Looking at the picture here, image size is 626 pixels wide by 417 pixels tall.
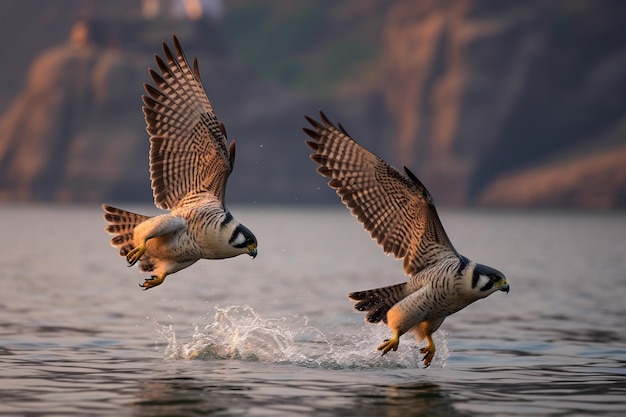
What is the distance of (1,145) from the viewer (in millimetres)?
121062

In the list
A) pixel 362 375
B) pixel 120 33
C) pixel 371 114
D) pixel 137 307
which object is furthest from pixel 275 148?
pixel 362 375

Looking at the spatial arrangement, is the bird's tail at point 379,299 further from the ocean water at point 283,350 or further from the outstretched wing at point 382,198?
the ocean water at point 283,350

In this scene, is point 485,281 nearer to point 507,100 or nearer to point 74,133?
point 507,100

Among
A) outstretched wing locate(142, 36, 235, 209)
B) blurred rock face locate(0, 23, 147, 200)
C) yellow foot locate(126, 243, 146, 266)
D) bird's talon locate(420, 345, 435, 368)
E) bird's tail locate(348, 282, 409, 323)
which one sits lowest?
bird's talon locate(420, 345, 435, 368)

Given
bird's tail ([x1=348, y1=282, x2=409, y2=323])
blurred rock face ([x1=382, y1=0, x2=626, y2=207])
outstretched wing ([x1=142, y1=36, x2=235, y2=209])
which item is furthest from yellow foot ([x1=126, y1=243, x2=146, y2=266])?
blurred rock face ([x1=382, y1=0, x2=626, y2=207])

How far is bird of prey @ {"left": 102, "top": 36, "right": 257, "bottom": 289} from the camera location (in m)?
13.7

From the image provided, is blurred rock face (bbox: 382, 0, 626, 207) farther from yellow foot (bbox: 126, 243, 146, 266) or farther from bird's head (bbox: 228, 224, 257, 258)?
bird's head (bbox: 228, 224, 257, 258)

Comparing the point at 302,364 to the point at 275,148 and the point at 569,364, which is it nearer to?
the point at 569,364

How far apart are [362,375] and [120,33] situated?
117 meters

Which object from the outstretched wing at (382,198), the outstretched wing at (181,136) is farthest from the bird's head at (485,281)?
the outstretched wing at (181,136)

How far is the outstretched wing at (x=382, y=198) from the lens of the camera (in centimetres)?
1412

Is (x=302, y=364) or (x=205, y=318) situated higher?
(x=205, y=318)

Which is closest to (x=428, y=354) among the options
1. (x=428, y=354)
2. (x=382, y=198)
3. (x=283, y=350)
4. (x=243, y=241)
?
(x=428, y=354)

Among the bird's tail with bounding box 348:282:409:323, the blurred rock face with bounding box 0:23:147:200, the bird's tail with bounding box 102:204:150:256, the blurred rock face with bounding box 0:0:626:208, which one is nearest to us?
the bird's tail with bounding box 348:282:409:323
